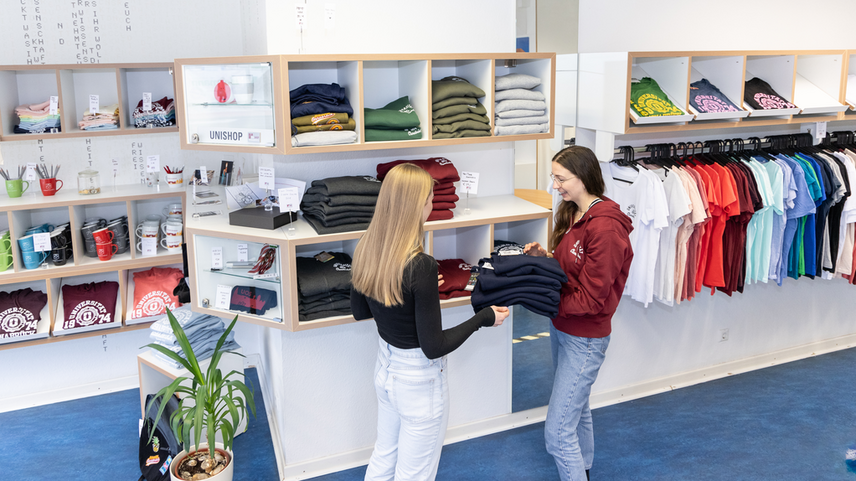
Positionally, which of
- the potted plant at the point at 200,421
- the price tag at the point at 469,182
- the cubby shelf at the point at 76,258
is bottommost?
the potted plant at the point at 200,421

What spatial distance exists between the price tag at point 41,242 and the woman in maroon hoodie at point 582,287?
3018mm

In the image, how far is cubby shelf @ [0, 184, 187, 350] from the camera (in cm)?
397

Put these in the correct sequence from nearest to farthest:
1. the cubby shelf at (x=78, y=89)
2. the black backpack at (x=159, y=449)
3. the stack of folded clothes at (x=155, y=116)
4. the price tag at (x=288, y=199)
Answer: the price tag at (x=288, y=199) → the black backpack at (x=159, y=449) → the cubby shelf at (x=78, y=89) → the stack of folded clothes at (x=155, y=116)

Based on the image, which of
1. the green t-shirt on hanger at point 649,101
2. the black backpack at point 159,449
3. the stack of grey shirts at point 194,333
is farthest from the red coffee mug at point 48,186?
the green t-shirt on hanger at point 649,101

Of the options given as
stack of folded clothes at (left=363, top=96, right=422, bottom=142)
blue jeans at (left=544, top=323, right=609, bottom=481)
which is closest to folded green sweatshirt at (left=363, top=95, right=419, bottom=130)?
stack of folded clothes at (left=363, top=96, right=422, bottom=142)

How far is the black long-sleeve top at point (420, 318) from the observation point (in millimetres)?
2312

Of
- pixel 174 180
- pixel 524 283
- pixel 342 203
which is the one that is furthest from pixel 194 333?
pixel 524 283

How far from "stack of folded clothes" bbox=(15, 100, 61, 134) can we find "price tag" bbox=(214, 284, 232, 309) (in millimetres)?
1755

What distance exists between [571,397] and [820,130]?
2.72 metres

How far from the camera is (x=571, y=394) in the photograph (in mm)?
2896

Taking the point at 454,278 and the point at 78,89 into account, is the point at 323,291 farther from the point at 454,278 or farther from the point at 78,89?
the point at 78,89

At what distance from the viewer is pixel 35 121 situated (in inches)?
157

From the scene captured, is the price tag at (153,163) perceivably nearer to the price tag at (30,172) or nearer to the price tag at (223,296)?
the price tag at (30,172)

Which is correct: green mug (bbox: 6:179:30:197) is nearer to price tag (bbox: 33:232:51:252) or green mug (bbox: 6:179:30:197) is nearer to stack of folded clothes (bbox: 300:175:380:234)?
price tag (bbox: 33:232:51:252)
